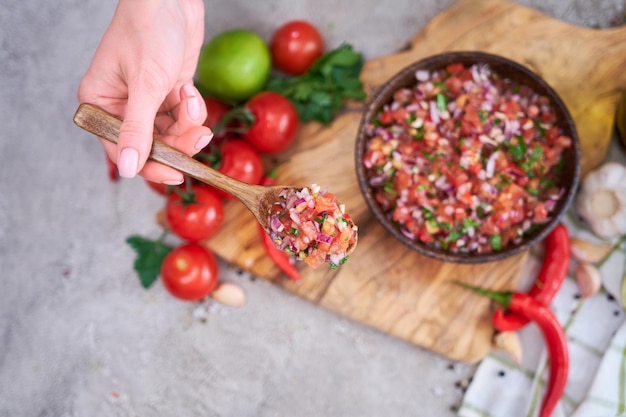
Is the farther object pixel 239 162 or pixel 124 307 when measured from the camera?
pixel 124 307

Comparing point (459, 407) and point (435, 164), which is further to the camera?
point (459, 407)

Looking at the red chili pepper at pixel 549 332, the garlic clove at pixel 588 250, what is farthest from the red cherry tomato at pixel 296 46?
the garlic clove at pixel 588 250

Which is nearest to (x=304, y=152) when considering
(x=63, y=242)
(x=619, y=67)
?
(x=63, y=242)

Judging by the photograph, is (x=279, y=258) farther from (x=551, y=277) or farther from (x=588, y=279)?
(x=588, y=279)

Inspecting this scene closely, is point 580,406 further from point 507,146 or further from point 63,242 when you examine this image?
point 63,242

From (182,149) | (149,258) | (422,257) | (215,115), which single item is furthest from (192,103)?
(422,257)

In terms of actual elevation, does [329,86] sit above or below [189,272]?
above
